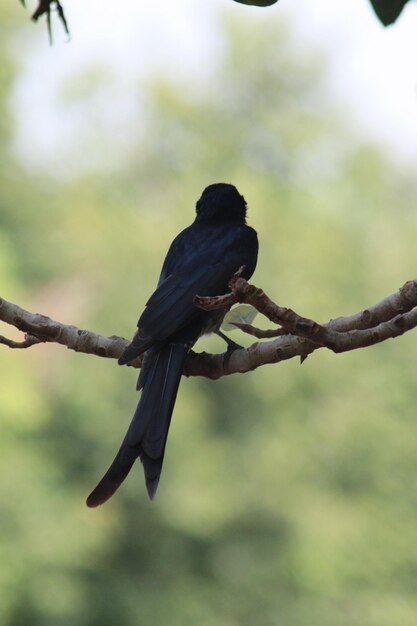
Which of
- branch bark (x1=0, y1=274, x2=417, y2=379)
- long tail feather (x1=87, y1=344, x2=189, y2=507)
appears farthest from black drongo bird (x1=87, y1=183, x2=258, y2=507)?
branch bark (x1=0, y1=274, x2=417, y2=379)

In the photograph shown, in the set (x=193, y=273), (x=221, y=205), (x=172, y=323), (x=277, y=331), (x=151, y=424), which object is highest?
(x=221, y=205)

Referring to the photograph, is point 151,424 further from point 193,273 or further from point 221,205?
point 221,205

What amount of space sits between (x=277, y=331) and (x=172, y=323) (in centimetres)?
66

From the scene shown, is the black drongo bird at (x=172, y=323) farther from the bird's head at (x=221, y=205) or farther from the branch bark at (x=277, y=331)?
the branch bark at (x=277, y=331)

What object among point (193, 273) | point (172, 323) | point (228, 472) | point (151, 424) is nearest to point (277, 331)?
point (151, 424)

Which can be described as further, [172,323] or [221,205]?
[221,205]

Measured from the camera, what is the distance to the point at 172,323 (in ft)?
10.4

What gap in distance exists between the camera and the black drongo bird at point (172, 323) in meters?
2.80

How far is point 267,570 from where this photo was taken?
8828mm

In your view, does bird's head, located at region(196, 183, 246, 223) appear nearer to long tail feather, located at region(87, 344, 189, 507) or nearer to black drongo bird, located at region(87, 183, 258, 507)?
black drongo bird, located at region(87, 183, 258, 507)

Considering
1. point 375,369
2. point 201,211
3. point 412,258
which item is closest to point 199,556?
point 375,369

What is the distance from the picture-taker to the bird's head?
398 cm

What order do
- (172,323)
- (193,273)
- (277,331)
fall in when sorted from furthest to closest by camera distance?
(193,273)
(172,323)
(277,331)

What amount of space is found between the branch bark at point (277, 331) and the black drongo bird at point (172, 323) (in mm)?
116
